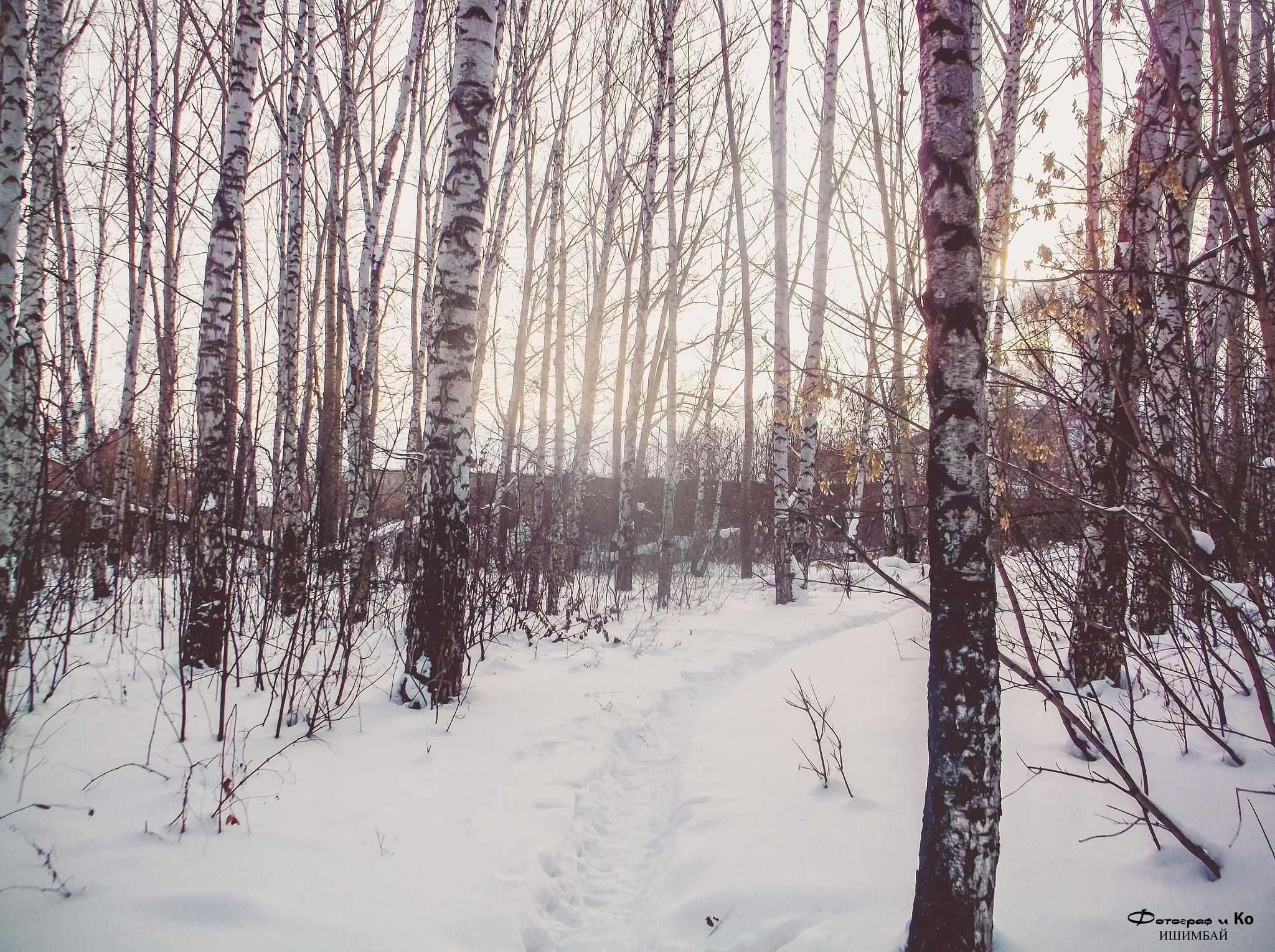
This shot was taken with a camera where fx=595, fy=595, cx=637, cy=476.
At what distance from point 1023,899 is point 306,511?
11.7 ft

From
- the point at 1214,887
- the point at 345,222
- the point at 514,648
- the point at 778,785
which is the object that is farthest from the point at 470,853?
the point at 345,222

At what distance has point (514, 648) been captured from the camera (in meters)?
5.55

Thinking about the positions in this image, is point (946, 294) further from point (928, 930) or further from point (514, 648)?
point (514, 648)

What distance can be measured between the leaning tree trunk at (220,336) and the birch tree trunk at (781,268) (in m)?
6.08

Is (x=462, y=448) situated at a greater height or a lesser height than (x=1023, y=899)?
greater

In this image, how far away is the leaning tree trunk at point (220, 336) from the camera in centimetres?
414

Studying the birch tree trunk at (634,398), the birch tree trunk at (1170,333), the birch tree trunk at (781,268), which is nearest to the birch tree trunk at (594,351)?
the birch tree trunk at (634,398)

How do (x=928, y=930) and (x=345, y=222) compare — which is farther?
(x=345, y=222)

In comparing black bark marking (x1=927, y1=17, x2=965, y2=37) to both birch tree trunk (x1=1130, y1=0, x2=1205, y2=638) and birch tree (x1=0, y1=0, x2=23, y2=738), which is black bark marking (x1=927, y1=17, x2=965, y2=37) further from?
birch tree (x1=0, y1=0, x2=23, y2=738)

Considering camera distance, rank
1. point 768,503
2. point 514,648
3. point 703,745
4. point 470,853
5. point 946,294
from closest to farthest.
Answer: point 946,294 < point 470,853 < point 703,745 < point 514,648 < point 768,503

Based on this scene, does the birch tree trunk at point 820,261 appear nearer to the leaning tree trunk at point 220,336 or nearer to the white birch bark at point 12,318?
the leaning tree trunk at point 220,336

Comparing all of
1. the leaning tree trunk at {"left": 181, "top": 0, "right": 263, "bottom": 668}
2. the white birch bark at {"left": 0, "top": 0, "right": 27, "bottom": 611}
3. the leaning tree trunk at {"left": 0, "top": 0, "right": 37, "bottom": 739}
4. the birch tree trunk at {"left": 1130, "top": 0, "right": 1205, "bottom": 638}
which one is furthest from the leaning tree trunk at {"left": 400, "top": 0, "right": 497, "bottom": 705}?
the birch tree trunk at {"left": 1130, "top": 0, "right": 1205, "bottom": 638}

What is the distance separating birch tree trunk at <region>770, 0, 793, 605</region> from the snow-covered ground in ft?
15.7

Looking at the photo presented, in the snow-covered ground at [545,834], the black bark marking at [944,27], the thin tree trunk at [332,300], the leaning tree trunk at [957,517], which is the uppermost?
the thin tree trunk at [332,300]
